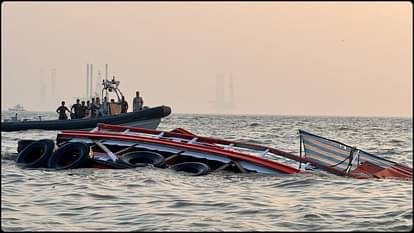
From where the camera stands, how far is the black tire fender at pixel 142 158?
46.2 ft

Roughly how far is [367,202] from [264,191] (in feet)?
6.43

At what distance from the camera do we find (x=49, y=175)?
12398 millimetres

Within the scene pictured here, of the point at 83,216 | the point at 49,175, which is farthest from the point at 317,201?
the point at 49,175

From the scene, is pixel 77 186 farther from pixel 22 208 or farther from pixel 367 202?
pixel 367 202

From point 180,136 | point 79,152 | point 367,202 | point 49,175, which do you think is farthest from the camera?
point 180,136

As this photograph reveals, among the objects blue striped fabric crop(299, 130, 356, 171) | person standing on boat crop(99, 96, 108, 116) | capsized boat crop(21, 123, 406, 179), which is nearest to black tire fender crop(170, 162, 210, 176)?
capsized boat crop(21, 123, 406, 179)

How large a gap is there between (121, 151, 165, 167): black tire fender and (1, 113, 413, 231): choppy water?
0.93 m

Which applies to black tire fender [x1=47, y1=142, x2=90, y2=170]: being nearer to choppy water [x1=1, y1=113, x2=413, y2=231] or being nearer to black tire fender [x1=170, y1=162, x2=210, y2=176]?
choppy water [x1=1, y1=113, x2=413, y2=231]

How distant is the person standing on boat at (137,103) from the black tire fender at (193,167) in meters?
12.0

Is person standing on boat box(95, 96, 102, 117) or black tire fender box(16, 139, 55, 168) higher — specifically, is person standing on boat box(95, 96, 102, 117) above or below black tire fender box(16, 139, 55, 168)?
above

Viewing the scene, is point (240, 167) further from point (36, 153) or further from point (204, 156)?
point (36, 153)

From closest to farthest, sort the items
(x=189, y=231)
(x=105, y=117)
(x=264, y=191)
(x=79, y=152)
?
1. (x=189, y=231)
2. (x=264, y=191)
3. (x=79, y=152)
4. (x=105, y=117)

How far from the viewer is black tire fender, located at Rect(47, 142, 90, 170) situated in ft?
44.9

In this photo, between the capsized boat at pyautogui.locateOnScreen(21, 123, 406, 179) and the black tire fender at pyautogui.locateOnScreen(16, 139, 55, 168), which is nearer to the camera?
the capsized boat at pyautogui.locateOnScreen(21, 123, 406, 179)
